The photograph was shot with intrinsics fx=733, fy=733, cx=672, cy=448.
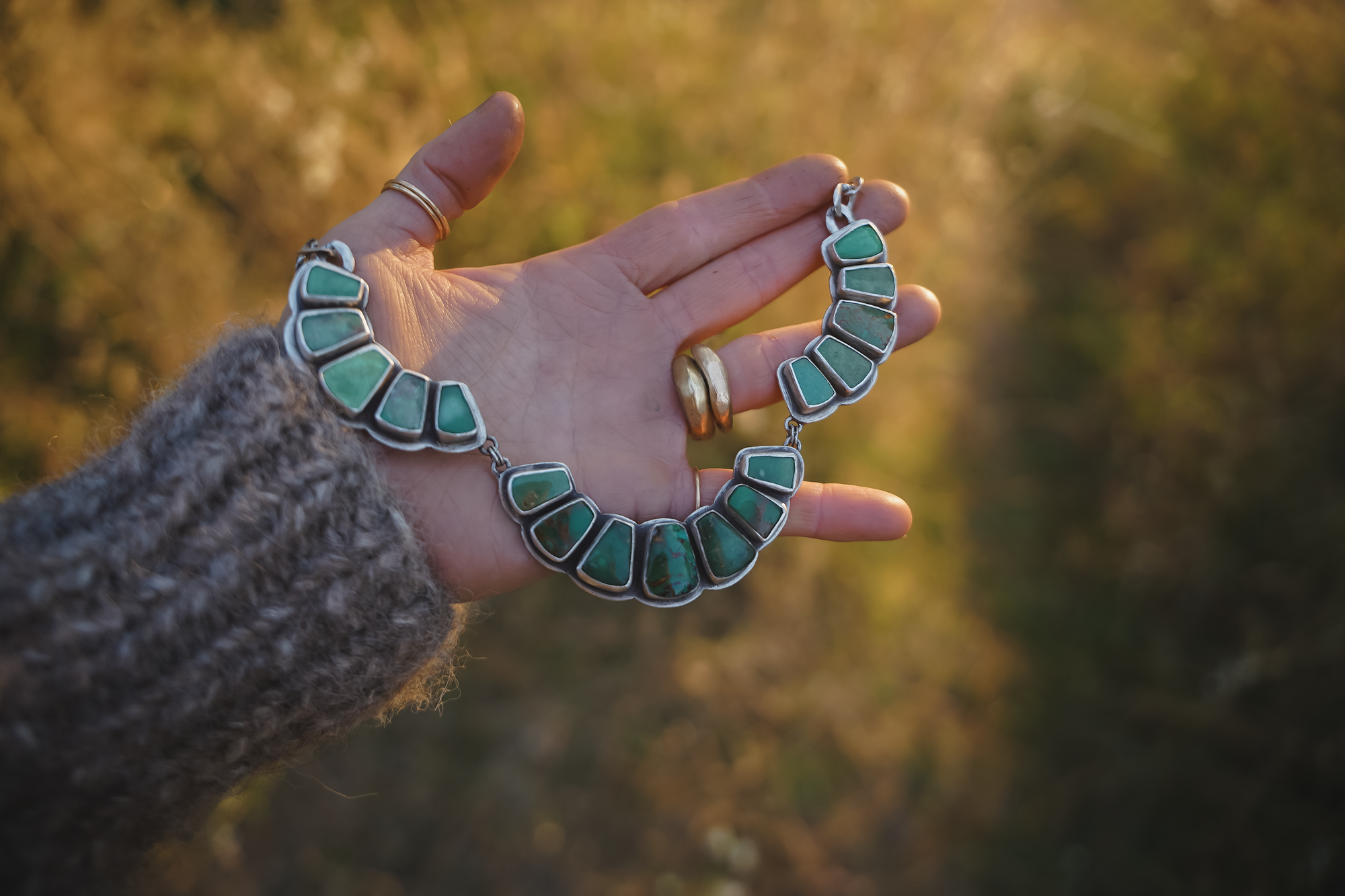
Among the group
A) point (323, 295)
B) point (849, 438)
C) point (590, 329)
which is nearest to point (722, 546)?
point (590, 329)

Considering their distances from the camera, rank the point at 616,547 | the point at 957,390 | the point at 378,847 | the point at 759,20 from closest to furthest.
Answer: the point at 616,547 < the point at 378,847 < the point at 759,20 < the point at 957,390

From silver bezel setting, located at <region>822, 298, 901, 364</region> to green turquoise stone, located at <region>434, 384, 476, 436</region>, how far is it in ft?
3.22

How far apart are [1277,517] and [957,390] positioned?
1329mm

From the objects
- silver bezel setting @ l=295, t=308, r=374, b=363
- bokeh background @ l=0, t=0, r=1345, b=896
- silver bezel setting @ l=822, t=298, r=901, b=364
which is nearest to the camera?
silver bezel setting @ l=295, t=308, r=374, b=363

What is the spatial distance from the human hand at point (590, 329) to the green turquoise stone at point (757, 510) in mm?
78

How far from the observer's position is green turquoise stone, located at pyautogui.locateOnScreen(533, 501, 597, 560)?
1.79 meters

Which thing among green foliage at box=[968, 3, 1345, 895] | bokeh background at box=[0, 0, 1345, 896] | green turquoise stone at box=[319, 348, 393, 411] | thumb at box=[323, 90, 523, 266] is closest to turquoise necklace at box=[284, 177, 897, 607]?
green turquoise stone at box=[319, 348, 393, 411]

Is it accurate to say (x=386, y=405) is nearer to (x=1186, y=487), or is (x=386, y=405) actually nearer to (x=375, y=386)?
(x=375, y=386)

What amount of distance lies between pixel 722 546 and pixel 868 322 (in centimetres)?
74

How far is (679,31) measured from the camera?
3.01m

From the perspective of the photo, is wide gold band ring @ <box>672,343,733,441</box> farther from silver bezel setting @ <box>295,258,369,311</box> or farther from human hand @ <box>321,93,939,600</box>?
silver bezel setting @ <box>295,258,369,311</box>

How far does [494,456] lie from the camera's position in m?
1.84

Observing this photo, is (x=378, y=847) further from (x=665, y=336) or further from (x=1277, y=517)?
(x=1277, y=517)

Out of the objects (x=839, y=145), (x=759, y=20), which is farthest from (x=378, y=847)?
(x=759, y=20)
